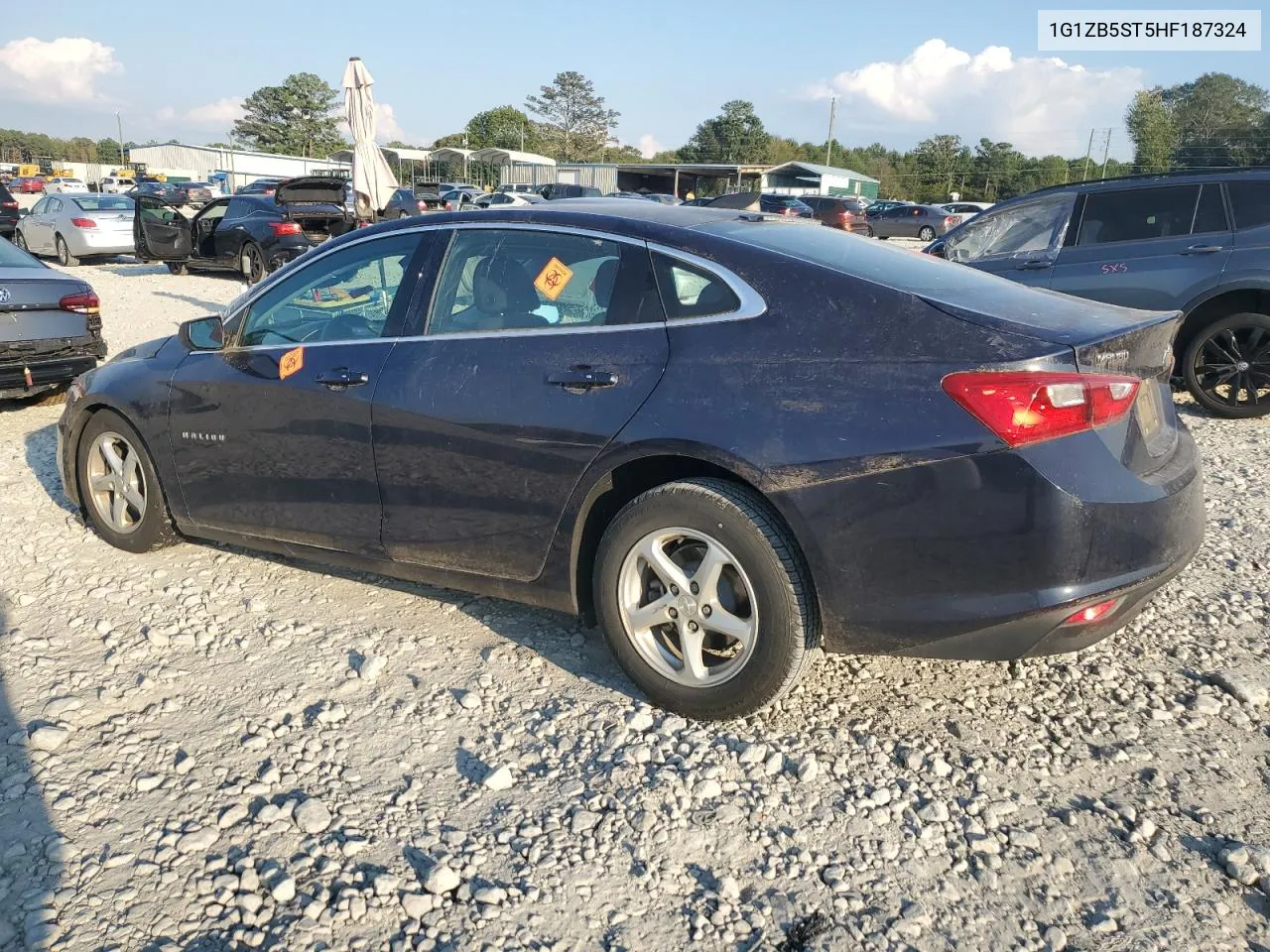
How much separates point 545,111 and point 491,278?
109m

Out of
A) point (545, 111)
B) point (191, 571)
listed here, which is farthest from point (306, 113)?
point (191, 571)

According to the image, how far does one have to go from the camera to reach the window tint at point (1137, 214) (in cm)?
729

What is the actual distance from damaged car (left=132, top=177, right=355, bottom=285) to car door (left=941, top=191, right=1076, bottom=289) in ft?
35.2

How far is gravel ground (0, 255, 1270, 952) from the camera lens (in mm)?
2244

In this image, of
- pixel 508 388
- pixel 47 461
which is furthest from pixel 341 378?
pixel 47 461

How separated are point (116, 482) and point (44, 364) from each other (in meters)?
3.00

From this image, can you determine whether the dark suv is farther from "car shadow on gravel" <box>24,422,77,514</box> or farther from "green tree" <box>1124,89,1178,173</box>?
"green tree" <box>1124,89,1178,173</box>

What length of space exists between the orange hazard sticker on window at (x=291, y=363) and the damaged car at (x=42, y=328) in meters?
4.06

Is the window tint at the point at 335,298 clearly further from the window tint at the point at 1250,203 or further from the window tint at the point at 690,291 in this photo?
the window tint at the point at 1250,203

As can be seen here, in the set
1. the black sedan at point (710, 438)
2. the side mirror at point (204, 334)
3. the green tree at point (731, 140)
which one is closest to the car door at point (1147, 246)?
the black sedan at point (710, 438)

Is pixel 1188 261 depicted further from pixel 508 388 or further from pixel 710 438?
pixel 508 388

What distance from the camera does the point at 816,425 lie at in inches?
107

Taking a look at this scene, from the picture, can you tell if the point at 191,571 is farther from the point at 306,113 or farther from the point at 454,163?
the point at 306,113

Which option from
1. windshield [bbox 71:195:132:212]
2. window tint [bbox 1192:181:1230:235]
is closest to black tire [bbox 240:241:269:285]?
windshield [bbox 71:195:132:212]
